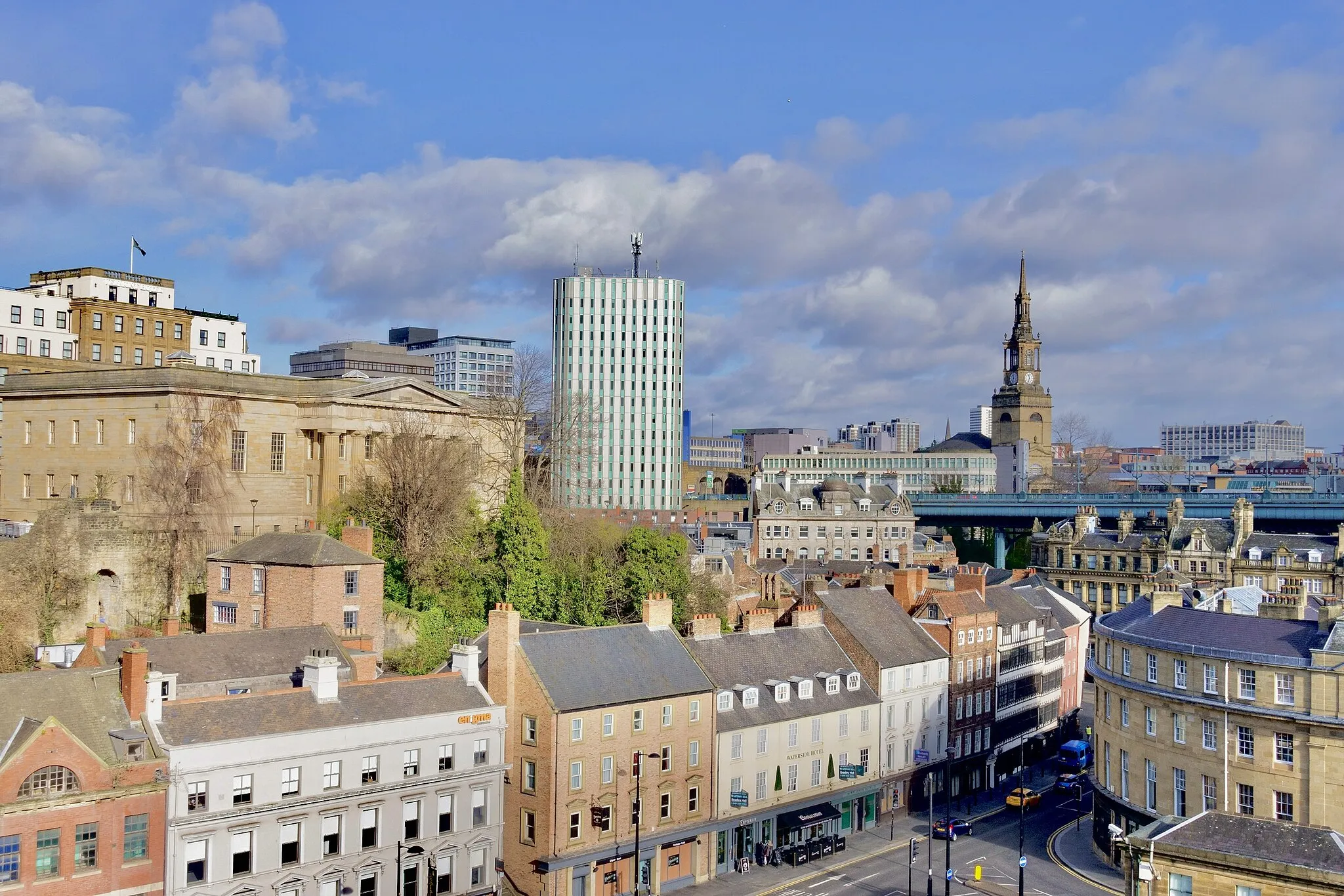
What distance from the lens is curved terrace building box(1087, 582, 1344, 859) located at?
4941 cm

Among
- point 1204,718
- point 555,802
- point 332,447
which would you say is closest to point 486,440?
point 332,447

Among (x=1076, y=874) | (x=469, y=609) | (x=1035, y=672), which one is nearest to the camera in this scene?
(x=1076, y=874)

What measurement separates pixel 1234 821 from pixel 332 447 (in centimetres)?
6022

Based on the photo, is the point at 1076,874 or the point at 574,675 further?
the point at 1076,874

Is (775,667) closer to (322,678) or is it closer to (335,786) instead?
(322,678)

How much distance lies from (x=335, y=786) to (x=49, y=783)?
9338mm

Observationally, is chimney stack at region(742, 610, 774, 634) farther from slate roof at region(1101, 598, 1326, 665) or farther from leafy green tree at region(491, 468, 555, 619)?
slate roof at region(1101, 598, 1326, 665)

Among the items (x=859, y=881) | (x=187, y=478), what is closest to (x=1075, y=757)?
(x=859, y=881)

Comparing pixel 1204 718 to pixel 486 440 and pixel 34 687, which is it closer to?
pixel 34 687

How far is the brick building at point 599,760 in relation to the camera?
166 feet

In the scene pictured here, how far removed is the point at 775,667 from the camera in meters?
62.8

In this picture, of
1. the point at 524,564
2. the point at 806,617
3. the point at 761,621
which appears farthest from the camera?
the point at 524,564

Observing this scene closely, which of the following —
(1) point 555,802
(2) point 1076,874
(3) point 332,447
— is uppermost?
(3) point 332,447

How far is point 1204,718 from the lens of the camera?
53438 millimetres
